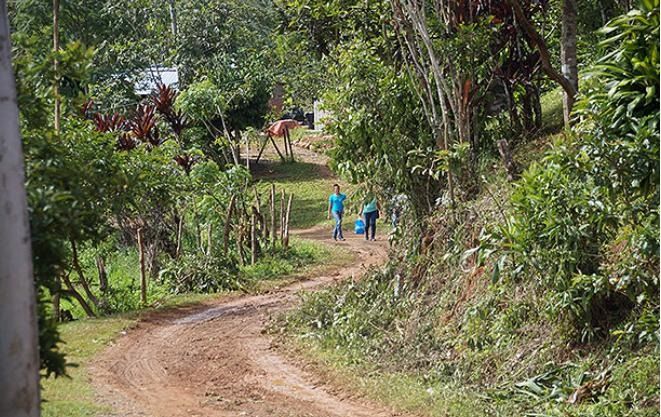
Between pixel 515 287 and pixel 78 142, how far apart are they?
21.1 ft

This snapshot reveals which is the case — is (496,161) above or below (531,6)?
below

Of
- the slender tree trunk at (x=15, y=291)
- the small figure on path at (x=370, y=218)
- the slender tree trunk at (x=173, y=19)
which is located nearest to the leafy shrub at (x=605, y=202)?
the slender tree trunk at (x=15, y=291)

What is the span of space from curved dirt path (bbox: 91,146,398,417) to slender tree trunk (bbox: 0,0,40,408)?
5.93 m

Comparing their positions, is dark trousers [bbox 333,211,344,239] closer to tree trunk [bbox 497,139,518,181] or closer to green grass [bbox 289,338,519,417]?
green grass [bbox 289,338,519,417]

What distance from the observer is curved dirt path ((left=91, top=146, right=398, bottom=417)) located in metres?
10.6

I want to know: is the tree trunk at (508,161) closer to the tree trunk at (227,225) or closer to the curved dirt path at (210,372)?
the curved dirt path at (210,372)

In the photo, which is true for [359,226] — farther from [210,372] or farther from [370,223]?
[210,372]

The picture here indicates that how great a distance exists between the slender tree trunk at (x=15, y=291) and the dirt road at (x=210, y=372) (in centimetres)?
597

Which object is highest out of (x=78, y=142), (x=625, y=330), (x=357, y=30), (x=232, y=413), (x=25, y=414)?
(x=357, y=30)

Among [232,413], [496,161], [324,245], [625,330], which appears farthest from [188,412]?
[324,245]

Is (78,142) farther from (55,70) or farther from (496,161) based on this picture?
(55,70)

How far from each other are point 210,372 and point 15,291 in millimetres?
8264

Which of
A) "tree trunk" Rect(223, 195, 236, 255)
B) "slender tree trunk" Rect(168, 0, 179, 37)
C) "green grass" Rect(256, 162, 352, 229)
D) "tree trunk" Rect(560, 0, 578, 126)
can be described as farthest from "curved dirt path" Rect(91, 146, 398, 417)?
"slender tree trunk" Rect(168, 0, 179, 37)

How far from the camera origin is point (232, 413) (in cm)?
1055
